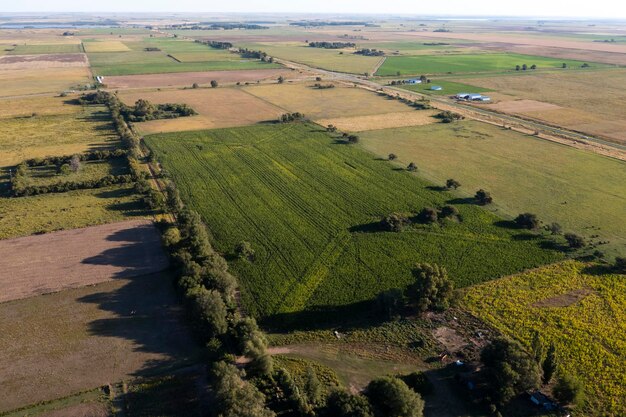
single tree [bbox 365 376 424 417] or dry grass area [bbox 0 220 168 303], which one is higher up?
single tree [bbox 365 376 424 417]

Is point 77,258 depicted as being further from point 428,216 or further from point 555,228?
point 555,228

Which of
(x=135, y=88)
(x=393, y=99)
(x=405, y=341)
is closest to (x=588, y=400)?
(x=405, y=341)

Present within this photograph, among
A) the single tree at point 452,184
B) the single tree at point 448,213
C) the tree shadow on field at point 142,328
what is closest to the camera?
the tree shadow on field at point 142,328

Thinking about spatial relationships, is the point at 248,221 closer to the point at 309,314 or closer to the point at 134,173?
the point at 309,314

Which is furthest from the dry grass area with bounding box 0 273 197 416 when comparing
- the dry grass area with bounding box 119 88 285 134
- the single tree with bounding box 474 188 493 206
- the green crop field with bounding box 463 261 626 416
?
the dry grass area with bounding box 119 88 285 134

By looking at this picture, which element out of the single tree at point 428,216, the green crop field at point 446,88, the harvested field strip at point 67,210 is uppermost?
the green crop field at point 446,88

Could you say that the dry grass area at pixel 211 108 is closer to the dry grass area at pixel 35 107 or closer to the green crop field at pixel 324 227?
the dry grass area at pixel 35 107

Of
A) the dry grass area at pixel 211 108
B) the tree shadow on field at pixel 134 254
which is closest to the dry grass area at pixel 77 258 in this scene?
the tree shadow on field at pixel 134 254

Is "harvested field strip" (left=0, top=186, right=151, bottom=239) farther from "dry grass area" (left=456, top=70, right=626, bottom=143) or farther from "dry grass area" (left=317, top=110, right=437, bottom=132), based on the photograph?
"dry grass area" (left=456, top=70, right=626, bottom=143)
